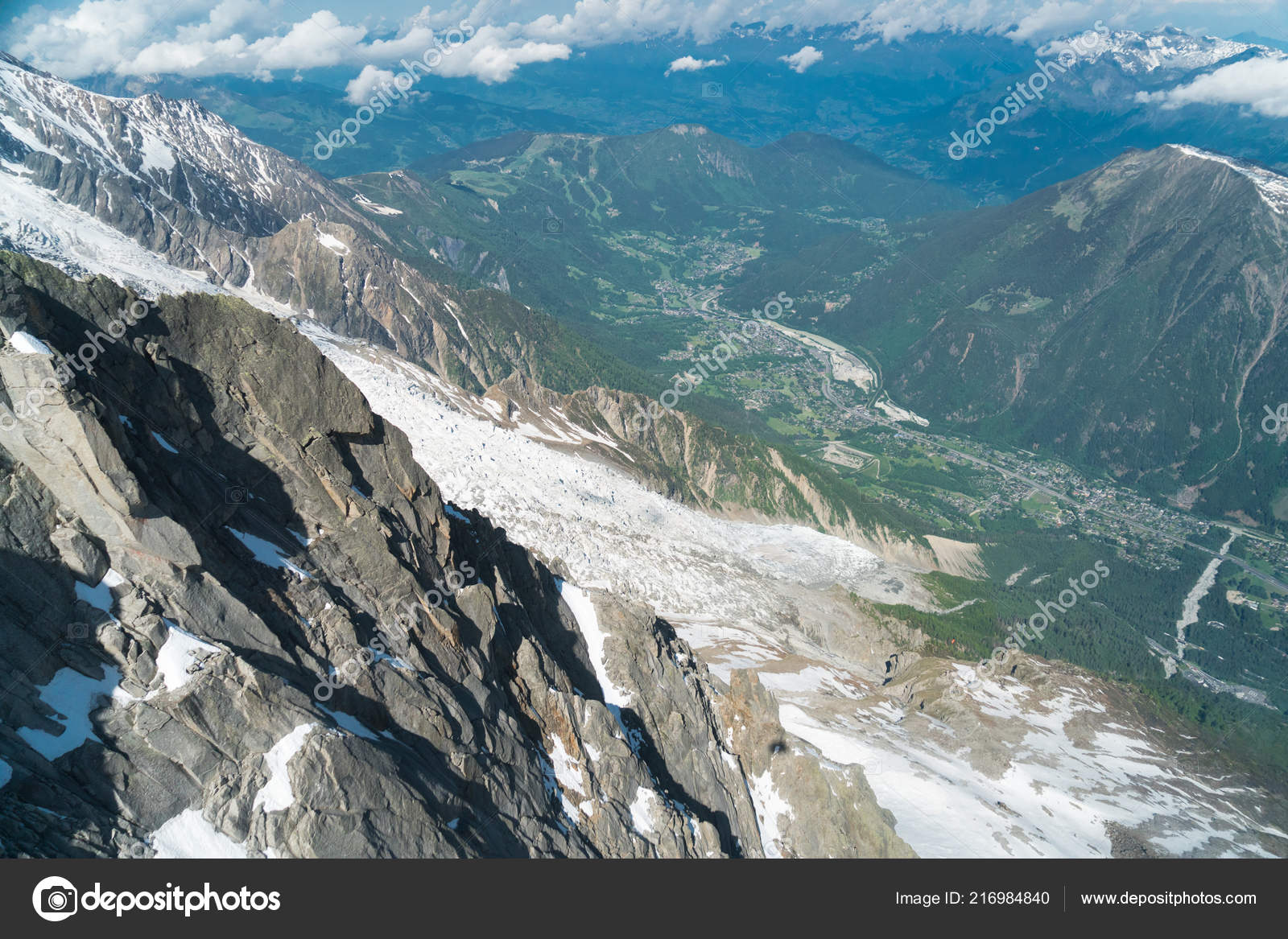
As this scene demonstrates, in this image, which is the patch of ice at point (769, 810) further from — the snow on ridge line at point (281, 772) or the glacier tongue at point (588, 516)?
the glacier tongue at point (588, 516)

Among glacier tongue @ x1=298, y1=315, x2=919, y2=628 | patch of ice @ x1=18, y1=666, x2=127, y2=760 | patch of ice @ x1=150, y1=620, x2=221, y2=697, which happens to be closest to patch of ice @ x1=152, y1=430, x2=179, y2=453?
patch of ice @ x1=150, y1=620, x2=221, y2=697

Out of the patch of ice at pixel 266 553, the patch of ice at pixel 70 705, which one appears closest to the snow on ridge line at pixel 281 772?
the patch of ice at pixel 70 705

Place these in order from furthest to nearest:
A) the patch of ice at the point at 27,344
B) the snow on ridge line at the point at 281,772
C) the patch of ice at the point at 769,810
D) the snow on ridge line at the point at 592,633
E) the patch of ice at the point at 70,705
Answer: the snow on ridge line at the point at 592,633
the patch of ice at the point at 769,810
the patch of ice at the point at 27,344
the snow on ridge line at the point at 281,772
the patch of ice at the point at 70,705

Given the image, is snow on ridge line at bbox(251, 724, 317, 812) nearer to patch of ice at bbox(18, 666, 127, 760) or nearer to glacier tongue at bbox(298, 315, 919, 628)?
patch of ice at bbox(18, 666, 127, 760)

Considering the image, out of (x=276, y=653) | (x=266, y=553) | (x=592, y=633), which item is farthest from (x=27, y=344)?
(x=592, y=633)
